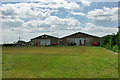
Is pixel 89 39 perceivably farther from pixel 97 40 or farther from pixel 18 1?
pixel 18 1

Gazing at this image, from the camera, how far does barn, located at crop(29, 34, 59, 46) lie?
26.6 metres

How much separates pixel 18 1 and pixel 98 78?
347cm

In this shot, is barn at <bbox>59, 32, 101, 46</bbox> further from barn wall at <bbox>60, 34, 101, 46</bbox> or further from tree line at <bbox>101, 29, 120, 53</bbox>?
tree line at <bbox>101, 29, 120, 53</bbox>

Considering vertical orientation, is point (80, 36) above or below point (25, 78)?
above

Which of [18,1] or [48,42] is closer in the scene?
[18,1]

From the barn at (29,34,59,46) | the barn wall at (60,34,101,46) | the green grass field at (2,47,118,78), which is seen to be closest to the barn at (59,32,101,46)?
the barn wall at (60,34,101,46)

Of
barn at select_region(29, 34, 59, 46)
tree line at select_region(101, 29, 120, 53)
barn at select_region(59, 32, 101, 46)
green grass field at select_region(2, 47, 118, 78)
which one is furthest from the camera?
barn at select_region(59, 32, 101, 46)

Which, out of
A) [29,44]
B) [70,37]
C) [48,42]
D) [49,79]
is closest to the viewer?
[49,79]

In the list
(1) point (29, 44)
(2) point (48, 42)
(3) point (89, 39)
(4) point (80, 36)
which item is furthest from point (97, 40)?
(1) point (29, 44)

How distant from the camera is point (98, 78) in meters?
4.02

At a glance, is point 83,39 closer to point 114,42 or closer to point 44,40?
point 44,40

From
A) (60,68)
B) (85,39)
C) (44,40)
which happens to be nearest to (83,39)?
(85,39)

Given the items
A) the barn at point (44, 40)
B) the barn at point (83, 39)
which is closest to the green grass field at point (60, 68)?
the barn at point (44, 40)

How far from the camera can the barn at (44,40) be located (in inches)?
1047
